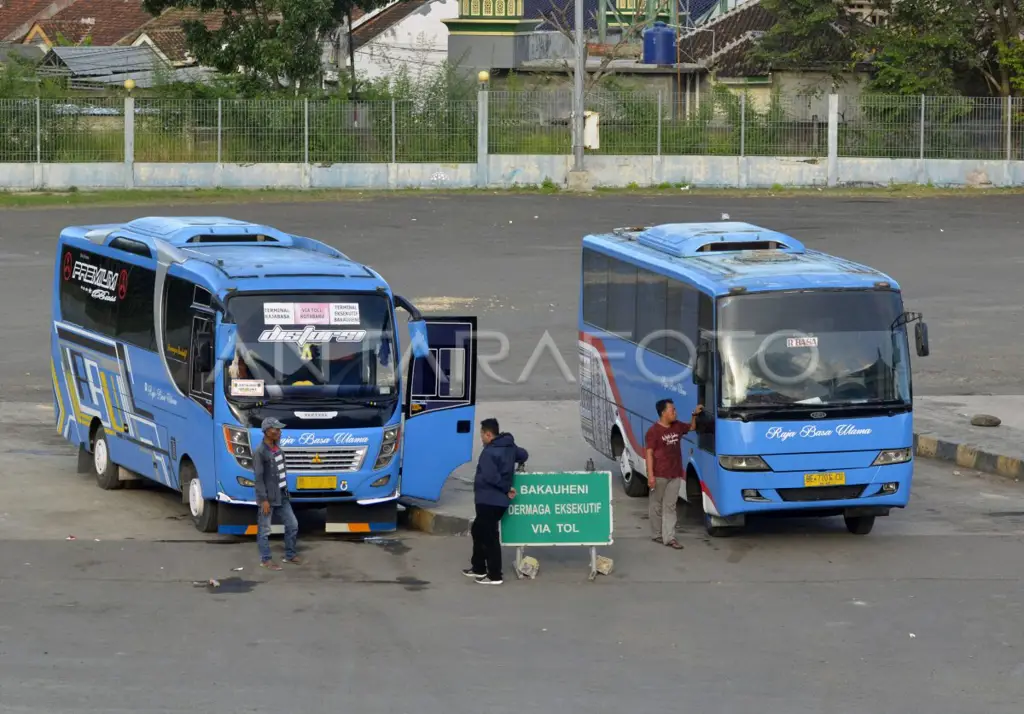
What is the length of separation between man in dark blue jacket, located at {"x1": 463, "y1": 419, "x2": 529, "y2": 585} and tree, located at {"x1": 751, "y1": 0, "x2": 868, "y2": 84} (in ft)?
147

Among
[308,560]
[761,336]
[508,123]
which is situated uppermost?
[508,123]

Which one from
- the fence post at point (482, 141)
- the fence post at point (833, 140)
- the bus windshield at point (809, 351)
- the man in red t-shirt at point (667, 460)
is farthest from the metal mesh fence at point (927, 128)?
the man in red t-shirt at point (667, 460)

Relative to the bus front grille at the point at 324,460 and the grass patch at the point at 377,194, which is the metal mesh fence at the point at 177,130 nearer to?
the grass patch at the point at 377,194

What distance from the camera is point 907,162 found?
47656 mm

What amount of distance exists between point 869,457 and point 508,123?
35.7m

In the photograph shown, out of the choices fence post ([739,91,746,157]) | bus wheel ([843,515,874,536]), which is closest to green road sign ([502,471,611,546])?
bus wheel ([843,515,874,536])

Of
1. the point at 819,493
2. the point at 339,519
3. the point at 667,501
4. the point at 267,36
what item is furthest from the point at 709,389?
the point at 267,36

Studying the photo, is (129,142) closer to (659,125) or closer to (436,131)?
(436,131)

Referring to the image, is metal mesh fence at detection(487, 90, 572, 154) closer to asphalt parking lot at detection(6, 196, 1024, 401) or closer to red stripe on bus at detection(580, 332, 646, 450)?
asphalt parking lot at detection(6, 196, 1024, 401)

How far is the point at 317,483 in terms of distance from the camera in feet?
47.7

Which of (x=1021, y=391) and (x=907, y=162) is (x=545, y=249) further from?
(x=907, y=162)

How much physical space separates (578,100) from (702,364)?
1308 inches

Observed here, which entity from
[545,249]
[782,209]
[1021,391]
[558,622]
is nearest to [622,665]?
[558,622]

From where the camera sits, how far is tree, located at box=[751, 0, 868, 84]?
5594 centimetres
